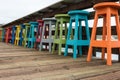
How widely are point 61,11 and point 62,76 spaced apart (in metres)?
3.08

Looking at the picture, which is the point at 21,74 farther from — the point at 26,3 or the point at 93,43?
the point at 26,3

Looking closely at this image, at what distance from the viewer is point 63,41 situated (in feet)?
10.8

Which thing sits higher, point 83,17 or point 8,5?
point 8,5

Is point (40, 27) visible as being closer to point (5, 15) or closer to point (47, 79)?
point (47, 79)

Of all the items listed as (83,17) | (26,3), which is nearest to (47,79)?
(83,17)

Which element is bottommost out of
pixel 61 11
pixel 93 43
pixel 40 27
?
pixel 93 43

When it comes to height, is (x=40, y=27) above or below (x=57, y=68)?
above

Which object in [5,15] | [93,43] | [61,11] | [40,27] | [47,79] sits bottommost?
[47,79]

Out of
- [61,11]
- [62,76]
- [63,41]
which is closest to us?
[62,76]

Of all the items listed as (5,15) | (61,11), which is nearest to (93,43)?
(61,11)

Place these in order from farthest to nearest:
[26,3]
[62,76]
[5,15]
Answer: [5,15] < [26,3] < [62,76]

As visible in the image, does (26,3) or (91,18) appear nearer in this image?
(91,18)

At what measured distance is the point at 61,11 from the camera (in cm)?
453

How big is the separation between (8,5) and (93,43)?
9.57 m
